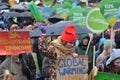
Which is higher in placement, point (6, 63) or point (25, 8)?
point (6, 63)

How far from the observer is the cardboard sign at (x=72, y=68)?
6.55m

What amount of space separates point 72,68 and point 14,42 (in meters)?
1.18

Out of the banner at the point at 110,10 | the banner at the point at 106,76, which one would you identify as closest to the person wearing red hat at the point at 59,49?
the banner at the point at 106,76

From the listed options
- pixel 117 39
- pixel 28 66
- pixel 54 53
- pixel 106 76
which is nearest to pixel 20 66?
pixel 28 66

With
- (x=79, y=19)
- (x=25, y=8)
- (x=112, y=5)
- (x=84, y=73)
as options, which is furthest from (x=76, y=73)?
(x=25, y=8)

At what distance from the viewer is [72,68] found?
6.65 metres

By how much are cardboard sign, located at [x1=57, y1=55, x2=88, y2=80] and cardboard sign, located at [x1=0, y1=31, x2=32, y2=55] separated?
102cm

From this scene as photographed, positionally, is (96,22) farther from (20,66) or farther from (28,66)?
(20,66)

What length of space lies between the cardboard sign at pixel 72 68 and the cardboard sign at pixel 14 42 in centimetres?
102

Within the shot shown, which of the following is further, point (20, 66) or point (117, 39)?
point (117, 39)

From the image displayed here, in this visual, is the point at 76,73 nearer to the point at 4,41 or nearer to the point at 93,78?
the point at 93,78

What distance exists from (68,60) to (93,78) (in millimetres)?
424

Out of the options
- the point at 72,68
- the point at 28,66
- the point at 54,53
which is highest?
the point at 54,53

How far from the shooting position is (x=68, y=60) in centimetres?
658
